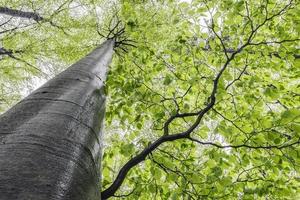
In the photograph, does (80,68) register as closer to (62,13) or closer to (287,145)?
(287,145)

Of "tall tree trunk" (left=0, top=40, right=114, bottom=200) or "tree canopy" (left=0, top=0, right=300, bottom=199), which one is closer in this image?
"tall tree trunk" (left=0, top=40, right=114, bottom=200)

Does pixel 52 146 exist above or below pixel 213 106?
below

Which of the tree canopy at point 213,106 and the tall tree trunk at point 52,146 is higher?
the tree canopy at point 213,106

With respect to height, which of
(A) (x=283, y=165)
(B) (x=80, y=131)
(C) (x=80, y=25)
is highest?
(C) (x=80, y=25)

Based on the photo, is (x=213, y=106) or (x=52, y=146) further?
(x=213, y=106)

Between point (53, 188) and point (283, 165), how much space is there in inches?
89.7

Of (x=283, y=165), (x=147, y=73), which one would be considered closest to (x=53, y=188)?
(x=283, y=165)

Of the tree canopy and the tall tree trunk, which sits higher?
the tree canopy

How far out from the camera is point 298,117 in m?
2.01

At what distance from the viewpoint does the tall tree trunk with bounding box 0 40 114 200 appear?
35.4 inches

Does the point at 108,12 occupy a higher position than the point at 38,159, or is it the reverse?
the point at 108,12

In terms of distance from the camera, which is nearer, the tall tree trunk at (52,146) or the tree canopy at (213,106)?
the tall tree trunk at (52,146)

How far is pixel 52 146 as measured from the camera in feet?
3.69

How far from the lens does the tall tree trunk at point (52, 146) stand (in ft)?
2.95
